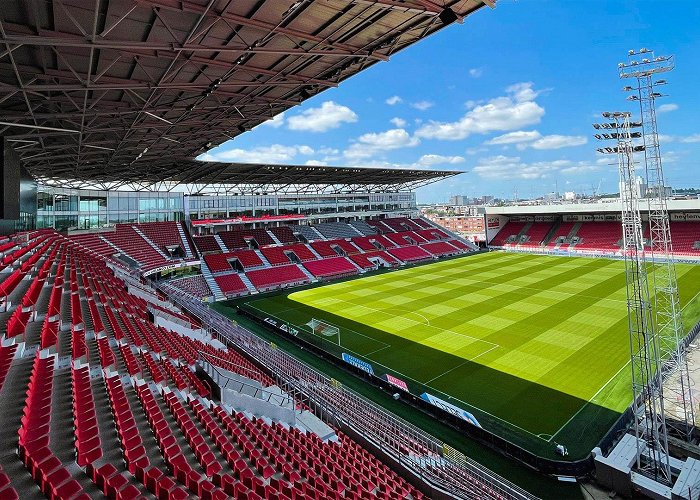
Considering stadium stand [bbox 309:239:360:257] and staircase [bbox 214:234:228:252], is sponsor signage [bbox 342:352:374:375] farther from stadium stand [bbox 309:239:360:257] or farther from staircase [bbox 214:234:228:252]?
stadium stand [bbox 309:239:360:257]

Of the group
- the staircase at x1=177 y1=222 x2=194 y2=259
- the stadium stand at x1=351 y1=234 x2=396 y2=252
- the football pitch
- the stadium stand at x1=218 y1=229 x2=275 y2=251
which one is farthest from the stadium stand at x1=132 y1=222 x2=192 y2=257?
the stadium stand at x1=351 y1=234 x2=396 y2=252

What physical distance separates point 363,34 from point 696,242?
1904 inches

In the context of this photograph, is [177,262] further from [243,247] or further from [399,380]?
[399,380]

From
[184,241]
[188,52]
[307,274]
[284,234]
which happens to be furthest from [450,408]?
[284,234]

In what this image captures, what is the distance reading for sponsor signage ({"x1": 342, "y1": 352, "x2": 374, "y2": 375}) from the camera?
1631cm

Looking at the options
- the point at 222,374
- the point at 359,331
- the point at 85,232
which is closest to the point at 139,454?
the point at 222,374

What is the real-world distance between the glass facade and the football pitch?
17415mm

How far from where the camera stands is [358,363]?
16.9 metres

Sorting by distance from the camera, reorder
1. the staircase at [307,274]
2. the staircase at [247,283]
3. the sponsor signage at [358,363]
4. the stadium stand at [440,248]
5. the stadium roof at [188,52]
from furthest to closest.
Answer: the stadium stand at [440,248]
the staircase at [307,274]
the staircase at [247,283]
the sponsor signage at [358,363]
the stadium roof at [188,52]

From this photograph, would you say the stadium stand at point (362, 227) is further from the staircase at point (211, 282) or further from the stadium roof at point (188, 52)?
the stadium roof at point (188, 52)

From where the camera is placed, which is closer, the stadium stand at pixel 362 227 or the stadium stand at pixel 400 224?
the stadium stand at pixel 362 227

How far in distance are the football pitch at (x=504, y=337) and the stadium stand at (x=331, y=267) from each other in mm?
3206

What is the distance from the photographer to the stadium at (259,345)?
599 centimetres

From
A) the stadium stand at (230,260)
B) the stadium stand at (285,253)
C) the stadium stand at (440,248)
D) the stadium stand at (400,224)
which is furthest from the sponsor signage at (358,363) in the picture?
the stadium stand at (400,224)
